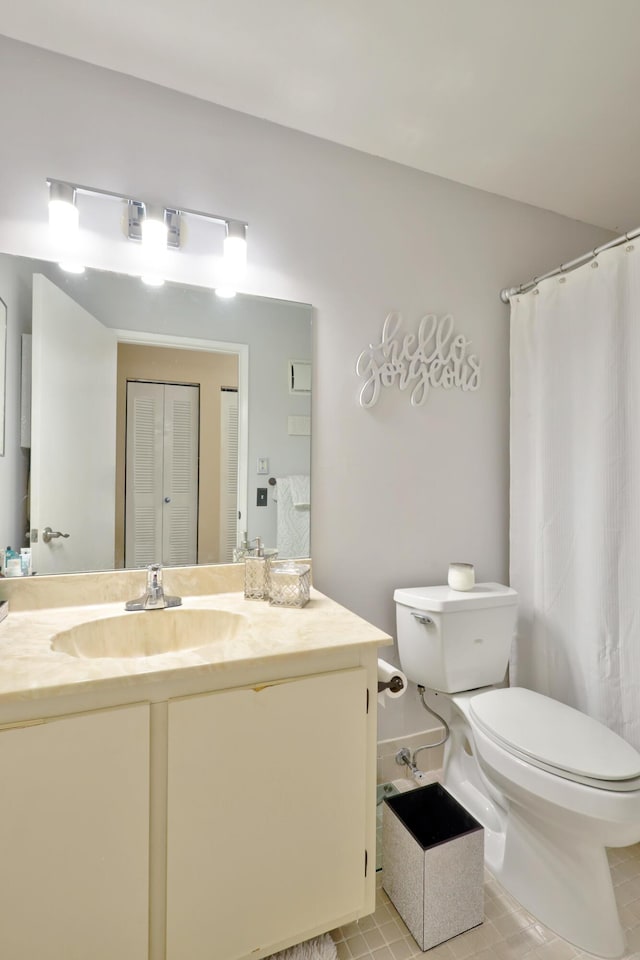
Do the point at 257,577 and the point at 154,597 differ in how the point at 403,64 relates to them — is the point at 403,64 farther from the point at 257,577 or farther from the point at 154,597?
the point at 154,597

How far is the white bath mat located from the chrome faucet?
873 millimetres

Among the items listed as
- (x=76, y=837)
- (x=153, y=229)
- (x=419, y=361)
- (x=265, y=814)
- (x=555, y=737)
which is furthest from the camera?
(x=419, y=361)

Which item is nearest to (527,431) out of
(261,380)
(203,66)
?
(261,380)

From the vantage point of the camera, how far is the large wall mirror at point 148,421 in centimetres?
130

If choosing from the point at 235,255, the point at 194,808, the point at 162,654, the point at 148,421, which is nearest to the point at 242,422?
the point at 148,421

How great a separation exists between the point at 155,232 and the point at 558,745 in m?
1.83

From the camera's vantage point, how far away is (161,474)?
145 centimetres

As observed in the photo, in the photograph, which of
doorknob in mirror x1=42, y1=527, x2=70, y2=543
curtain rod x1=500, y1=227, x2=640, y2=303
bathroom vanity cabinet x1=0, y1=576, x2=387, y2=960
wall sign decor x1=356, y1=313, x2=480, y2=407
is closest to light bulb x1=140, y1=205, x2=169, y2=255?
wall sign decor x1=356, y1=313, x2=480, y2=407

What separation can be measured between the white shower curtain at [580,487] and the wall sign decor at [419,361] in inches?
9.4

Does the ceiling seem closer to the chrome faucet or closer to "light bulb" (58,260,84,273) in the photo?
"light bulb" (58,260,84,273)

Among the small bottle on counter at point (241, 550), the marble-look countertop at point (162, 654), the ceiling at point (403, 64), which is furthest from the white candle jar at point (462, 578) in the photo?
the ceiling at point (403, 64)

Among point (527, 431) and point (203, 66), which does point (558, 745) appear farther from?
point (203, 66)

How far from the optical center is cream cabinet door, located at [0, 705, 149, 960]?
0.83 meters

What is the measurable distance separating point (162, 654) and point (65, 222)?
1.18 metres
